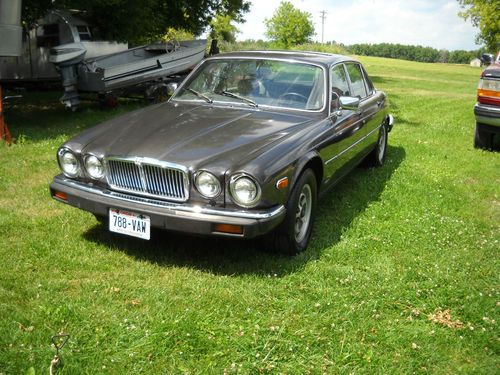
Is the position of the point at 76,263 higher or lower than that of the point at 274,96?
lower

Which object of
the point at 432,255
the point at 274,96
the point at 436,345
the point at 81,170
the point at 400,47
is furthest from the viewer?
the point at 400,47

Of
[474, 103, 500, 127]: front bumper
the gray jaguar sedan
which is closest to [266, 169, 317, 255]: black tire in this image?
the gray jaguar sedan

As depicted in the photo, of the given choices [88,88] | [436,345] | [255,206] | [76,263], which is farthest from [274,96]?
[88,88]

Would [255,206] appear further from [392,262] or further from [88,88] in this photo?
[88,88]

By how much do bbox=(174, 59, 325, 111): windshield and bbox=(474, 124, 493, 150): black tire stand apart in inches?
185

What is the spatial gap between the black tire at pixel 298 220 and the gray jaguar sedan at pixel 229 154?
1 centimetres

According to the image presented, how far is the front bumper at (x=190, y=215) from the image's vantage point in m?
3.46

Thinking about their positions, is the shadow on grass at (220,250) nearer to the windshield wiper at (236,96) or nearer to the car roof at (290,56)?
the windshield wiper at (236,96)

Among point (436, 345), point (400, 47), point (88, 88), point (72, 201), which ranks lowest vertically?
point (436, 345)

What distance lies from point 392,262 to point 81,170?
271cm

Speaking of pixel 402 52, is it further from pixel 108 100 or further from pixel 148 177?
pixel 148 177

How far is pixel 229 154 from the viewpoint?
3693mm

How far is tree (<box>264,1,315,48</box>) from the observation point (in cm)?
5759

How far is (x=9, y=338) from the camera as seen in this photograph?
2.92 m
